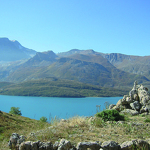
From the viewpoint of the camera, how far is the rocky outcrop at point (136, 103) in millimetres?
16083

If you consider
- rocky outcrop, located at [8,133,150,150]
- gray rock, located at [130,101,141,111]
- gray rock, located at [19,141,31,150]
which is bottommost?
Result: gray rock, located at [19,141,31,150]

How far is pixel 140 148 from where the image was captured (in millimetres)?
7176

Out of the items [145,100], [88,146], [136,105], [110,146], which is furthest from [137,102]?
[88,146]

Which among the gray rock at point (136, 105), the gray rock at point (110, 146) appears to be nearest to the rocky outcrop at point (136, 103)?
the gray rock at point (136, 105)

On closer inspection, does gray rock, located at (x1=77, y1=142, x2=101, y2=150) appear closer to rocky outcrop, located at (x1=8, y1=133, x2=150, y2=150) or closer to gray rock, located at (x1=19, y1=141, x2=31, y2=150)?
rocky outcrop, located at (x1=8, y1=133, x2=150, y2=150)

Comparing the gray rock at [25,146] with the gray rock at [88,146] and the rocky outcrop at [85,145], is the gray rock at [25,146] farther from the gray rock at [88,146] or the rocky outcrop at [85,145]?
the gray rock at [88,146]

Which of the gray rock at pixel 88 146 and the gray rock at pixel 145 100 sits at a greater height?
the gray rock at pixel 145 100

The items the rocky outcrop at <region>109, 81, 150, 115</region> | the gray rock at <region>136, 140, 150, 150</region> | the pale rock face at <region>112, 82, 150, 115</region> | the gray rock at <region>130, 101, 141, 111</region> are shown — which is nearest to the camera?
the gray rock at <region>136, 140, 150, 150</region>

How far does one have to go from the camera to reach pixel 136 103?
17.1 metres

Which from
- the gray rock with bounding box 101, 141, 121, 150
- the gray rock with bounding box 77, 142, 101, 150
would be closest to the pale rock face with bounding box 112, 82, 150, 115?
the gray rock with bounding box 101, 141, 121, 150

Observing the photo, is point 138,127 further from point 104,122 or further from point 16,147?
point 16,147

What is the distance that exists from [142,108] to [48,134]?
35.6 feet

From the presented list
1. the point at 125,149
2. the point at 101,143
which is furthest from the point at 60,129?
the point at 125,149

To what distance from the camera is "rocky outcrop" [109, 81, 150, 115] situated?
16.1m
